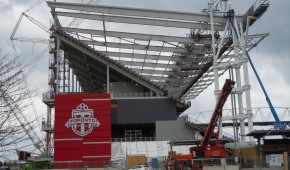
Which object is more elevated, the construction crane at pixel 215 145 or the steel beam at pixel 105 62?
the steel beam at pixel 105 62

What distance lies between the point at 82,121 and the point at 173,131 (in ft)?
53.8

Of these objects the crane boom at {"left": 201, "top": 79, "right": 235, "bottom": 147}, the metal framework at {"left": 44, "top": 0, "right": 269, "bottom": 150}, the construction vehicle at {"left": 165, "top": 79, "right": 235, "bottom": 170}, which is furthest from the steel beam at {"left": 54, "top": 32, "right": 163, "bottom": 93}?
the crane boom at {"left": 201, "top": 79, "right": 235, "bottom": 147}

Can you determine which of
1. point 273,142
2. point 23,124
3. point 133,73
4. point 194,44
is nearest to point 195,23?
point 194,44

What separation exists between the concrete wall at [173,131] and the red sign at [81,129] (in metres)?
11.0

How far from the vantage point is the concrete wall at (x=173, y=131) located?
66.7 meters

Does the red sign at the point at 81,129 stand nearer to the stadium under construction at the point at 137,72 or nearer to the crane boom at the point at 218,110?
the stadium under construction at the point at 137,72

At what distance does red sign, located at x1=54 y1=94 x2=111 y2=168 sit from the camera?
56.2 meters

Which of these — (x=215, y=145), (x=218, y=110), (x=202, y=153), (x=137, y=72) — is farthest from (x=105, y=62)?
(x=202, y=153)

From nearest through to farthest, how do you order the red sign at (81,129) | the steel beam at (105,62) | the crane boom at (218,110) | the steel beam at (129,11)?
the crane boom at (218,110)
the steel beam at (129,11)
the red sign at (81,129)
the steel beam at (105,62)

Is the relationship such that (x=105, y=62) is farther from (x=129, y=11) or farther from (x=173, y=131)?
(x=173, y=131)

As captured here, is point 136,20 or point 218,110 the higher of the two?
point 136,20

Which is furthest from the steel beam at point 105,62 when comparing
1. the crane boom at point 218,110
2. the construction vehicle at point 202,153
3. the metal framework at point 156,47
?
the crane boom at point 218,110

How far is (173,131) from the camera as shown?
67.1 metres

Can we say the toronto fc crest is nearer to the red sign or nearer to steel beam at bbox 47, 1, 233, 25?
the red sign
